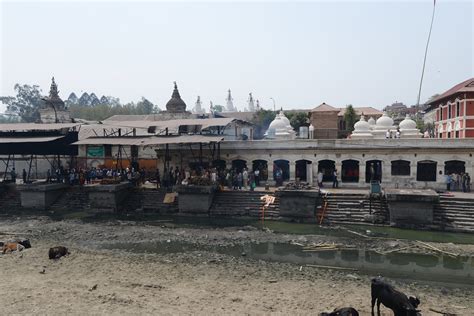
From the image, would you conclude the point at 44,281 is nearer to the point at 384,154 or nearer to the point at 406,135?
the point at 384,154

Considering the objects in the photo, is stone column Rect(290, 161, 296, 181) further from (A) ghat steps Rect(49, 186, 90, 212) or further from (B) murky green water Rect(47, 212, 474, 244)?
(A) ghat steps Rect(49, 186, 90, 212)

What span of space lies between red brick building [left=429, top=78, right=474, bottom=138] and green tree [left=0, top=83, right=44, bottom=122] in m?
88.3

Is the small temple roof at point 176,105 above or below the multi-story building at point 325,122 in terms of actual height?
above

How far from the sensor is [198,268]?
46.6 feet

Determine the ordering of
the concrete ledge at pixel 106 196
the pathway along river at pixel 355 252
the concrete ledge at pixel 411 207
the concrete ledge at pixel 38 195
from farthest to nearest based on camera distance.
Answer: the concrete ledge at pixel 38 195, the concrete ledge at pixel 106 196, the concrete ledge at pixel 411 207, the pathway along river at pixel 355 252

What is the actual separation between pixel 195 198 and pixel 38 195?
39.0 ft

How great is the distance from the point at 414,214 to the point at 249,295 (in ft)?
41.8

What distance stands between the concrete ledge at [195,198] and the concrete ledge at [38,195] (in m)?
10.1

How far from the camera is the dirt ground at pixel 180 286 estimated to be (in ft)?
35.1

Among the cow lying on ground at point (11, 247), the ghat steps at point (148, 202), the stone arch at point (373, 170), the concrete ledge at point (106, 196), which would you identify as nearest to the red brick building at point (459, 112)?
the stone arch at point (373, 170)

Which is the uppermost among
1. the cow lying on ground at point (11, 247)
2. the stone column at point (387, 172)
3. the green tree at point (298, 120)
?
the green tree at point (298, 120)

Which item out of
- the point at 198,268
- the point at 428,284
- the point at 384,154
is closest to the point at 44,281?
the point at 198,268

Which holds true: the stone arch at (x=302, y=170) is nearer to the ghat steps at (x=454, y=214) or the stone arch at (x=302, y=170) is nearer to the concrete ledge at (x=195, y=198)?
the concrete ledge at (x=195, y=198)

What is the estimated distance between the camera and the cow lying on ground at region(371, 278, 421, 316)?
9.02 metres
